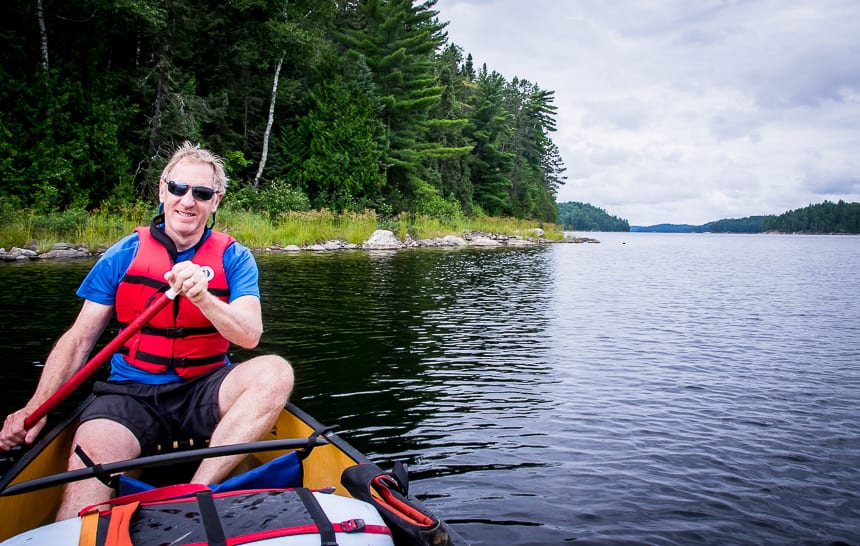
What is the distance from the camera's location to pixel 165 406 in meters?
3.12

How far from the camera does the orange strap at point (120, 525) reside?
1817 millimetres

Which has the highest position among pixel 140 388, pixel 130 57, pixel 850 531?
pixel 130 57

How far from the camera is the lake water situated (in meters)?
3.48

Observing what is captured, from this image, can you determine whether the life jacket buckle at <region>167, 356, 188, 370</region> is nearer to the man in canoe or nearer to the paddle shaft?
the man in canoe

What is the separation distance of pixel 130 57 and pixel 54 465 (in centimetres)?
2503

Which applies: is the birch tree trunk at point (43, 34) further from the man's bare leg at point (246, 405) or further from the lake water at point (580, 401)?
the man's bare leg at point (246, 405)

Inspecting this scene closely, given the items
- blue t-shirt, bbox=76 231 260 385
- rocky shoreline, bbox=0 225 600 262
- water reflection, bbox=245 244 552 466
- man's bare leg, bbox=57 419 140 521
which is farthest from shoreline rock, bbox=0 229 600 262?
man's bare leg, bbox=57 419 140 521

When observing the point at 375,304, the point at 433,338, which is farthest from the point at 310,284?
the point at 433,338

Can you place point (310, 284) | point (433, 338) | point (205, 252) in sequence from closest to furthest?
1. point (205, 252)
2. point (433, 338)
3. point (310, 284)

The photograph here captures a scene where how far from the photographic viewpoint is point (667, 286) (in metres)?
16.3

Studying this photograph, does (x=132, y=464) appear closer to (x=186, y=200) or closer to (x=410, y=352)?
(x=186, y=200)

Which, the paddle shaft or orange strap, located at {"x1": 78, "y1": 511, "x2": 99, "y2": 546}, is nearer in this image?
orange strap, located at {"x1": 78, "y1": 511, "x2": 99, "y2": 546}

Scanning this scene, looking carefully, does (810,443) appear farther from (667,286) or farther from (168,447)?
(667,286)

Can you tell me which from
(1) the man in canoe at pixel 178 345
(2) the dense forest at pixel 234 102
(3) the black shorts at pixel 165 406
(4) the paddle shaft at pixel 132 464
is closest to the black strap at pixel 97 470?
(4) the paddle shaft at pixel 132 464
